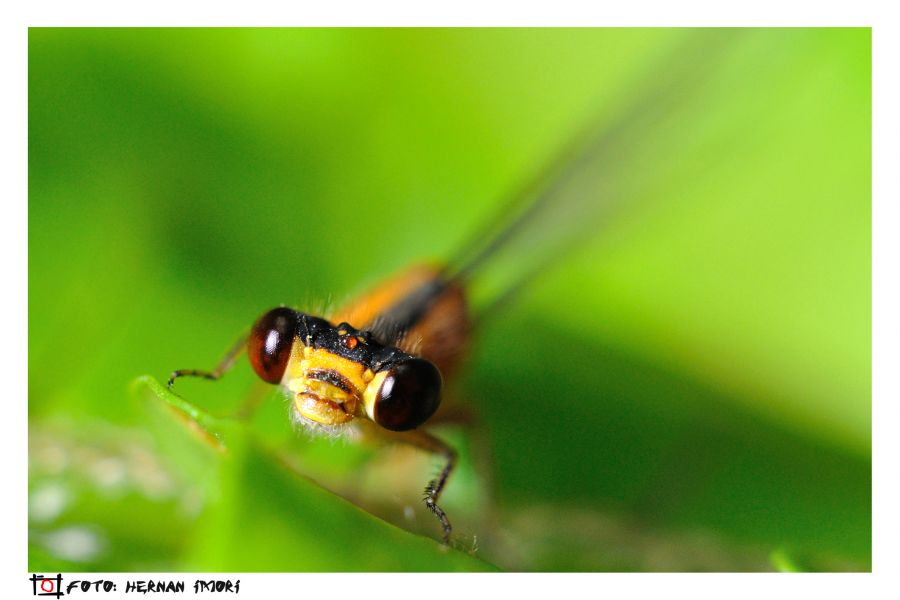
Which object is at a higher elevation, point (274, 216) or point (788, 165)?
point (788, 165)

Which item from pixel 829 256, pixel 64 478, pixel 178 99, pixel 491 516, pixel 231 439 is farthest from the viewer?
pixel 829 256

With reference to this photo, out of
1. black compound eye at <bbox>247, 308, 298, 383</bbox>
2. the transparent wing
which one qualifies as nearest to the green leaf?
black compound eye at <bbox>247, 308, 298, 383</bbox>

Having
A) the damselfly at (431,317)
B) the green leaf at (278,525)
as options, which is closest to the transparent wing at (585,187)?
the damselfly at (431,317)

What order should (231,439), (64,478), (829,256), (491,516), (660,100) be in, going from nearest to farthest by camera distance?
(231,439) → (64,478) → (491,516) → (829,256) → (660,100)

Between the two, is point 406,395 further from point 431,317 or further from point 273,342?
point 431,317

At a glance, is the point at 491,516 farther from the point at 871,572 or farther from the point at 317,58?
the point at 317,58

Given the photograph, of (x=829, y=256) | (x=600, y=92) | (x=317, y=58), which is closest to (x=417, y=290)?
(x=317, y=58)

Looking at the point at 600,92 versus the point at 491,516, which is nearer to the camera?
the point at 491,516
